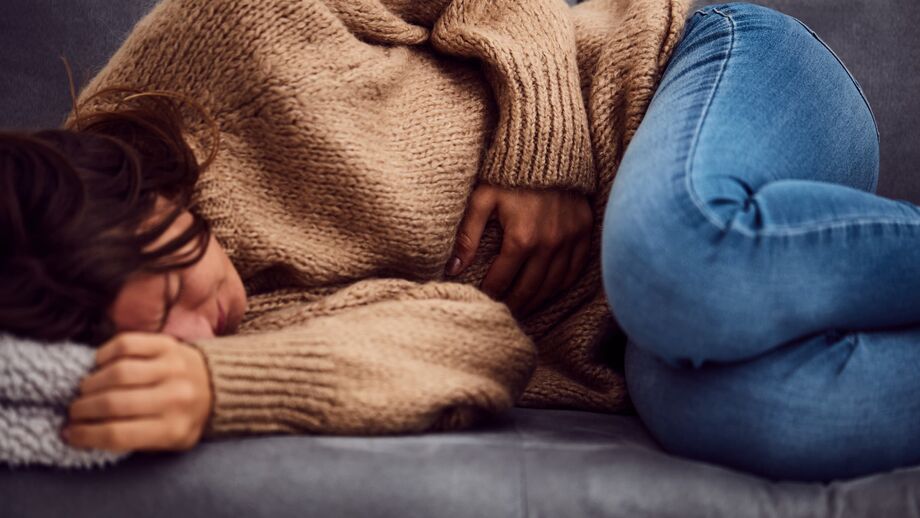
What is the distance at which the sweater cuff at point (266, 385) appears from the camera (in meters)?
0.62

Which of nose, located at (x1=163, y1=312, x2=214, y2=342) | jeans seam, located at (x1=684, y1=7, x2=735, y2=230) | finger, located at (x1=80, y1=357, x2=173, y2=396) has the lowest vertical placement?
nose, located at (x1=163, y1=312, x2=214, y2=342)

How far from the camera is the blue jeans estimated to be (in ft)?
1.97

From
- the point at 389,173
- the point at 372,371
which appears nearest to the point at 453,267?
the point at 389,173

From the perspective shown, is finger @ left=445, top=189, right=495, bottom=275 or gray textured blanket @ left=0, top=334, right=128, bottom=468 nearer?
gray textured blanket @ left=0, top=334, right=128, bottom=468

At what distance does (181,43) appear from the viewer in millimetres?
775

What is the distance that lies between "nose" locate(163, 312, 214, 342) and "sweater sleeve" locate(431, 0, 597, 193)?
344mm

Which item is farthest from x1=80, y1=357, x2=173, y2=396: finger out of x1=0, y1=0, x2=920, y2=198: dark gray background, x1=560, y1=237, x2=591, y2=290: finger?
x1=0, y1=0, x2=920, y2=198: dark gray background

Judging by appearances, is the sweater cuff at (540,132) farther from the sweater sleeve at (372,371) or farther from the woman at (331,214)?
the sweater sleeve at (372,371)

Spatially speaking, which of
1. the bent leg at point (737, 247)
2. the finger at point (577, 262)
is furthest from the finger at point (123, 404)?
the finger at point (577, 262)

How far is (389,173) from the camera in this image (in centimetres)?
80

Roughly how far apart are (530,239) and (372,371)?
0.92 feet

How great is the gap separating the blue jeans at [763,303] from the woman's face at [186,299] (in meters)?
0.34

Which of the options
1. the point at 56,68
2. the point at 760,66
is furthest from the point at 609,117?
the point at 56,68

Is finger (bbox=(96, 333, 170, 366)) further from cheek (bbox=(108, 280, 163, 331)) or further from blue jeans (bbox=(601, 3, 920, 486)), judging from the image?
blue jeans (bbox=(601, 3, 920, 486))
